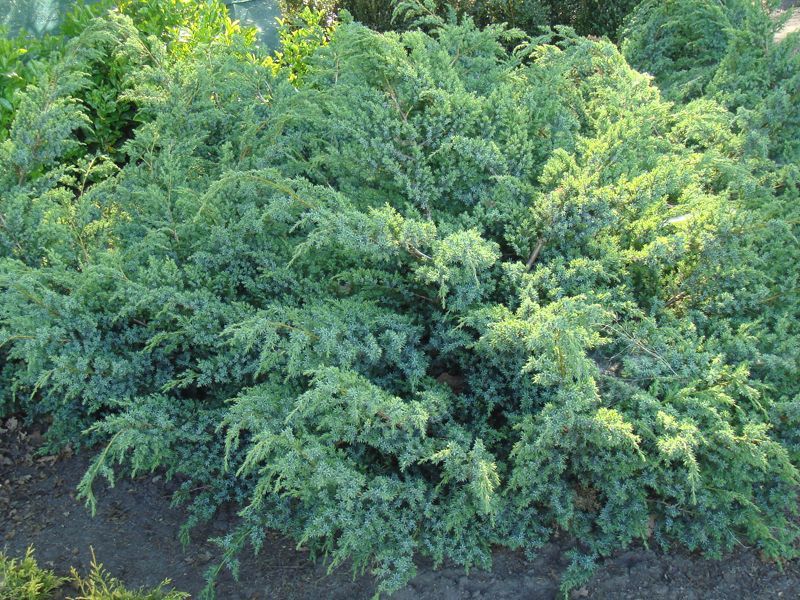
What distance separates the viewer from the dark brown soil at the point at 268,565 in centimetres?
256

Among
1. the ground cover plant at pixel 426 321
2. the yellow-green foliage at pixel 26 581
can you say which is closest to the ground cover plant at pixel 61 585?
the yellow-green foliage at pixel 26 581

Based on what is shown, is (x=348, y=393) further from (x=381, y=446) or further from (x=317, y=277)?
(x=317, y=277)

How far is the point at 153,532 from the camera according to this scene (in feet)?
9.37

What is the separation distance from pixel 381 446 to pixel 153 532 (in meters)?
1.04

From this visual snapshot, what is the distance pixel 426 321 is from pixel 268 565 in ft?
3.51

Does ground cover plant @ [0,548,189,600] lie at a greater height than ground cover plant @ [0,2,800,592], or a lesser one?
lesser

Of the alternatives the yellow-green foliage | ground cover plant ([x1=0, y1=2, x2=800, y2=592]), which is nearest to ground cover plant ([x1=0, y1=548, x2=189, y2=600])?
the yellow-green foliage

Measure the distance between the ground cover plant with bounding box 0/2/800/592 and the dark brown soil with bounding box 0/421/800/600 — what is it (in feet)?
0.33

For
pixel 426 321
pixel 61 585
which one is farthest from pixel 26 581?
pixel 426 321

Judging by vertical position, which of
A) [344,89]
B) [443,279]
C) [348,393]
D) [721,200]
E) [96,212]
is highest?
[721,200]

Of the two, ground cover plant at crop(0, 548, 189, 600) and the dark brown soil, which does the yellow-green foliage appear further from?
the dark brown soil

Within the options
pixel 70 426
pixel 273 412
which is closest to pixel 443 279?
pixel 273 412

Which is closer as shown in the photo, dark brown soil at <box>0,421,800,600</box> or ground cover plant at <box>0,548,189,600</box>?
ground cover plant at <box>0,548,189,600</box>

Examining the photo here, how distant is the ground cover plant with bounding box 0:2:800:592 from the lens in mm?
2461
